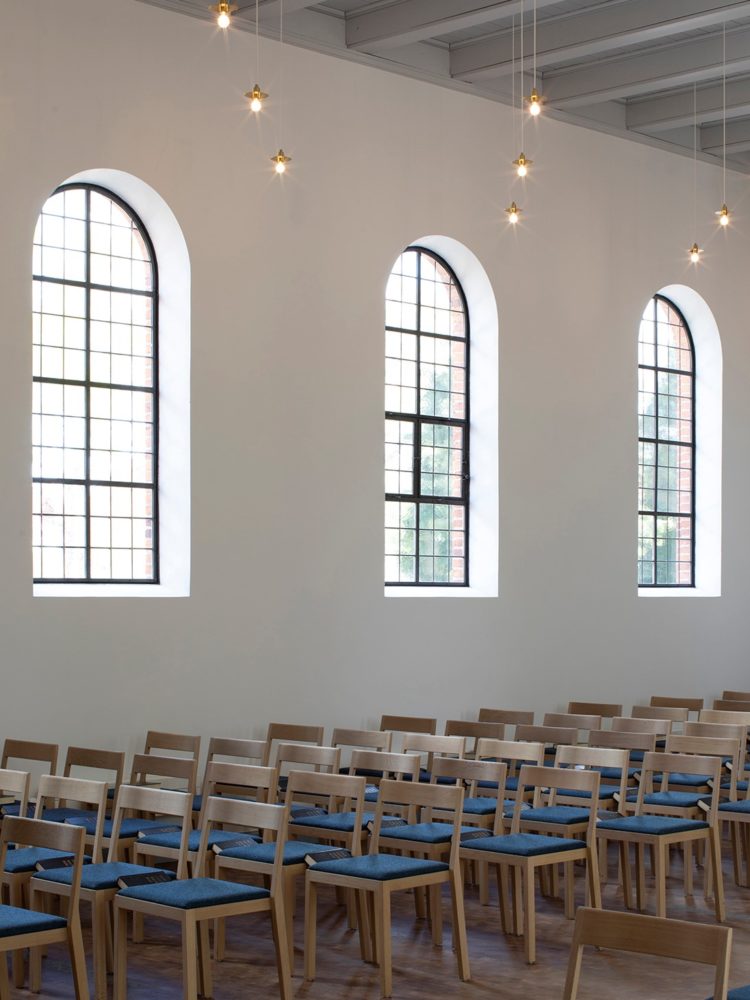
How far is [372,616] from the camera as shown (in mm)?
10797

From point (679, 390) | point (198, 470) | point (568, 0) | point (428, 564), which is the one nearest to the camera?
point (198, 470)

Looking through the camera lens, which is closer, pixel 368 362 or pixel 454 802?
pixel 454 802

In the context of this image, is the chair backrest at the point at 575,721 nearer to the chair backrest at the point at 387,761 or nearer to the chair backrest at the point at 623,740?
the chair backrest at the point at 623,740

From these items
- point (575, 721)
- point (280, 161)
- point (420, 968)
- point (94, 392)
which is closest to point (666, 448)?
point (575, 721)

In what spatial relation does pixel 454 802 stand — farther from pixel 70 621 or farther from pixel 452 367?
pixel 452 367

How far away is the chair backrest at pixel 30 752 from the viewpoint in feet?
25.8

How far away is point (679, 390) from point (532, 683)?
380cm

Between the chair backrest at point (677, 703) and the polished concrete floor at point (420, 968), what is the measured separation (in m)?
3.88

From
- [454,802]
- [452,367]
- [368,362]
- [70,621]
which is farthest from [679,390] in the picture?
[454,802]

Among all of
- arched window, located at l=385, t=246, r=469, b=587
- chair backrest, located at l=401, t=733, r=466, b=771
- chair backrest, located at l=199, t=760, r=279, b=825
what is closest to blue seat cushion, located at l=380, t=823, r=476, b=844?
chair backrest, located at l=199, t=760, r=279, b=825

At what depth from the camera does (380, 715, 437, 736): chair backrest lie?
31.9ft

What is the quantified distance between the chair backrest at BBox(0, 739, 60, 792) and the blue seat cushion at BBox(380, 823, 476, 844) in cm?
197

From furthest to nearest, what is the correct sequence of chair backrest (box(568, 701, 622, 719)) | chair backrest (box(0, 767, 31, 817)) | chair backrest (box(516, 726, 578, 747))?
chair backrest (box(568, 701, 622, 719)) → chair backrest (box(516, 726, 578, 747)) → chair backrest (box(0, 767, 31, 817))

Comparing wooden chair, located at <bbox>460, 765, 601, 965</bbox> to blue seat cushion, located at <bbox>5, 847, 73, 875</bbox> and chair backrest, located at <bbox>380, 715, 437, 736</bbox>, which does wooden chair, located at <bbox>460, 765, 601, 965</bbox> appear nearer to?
blue seat cushion, located at <bbox>5, 847, 73, 875</bbox>
